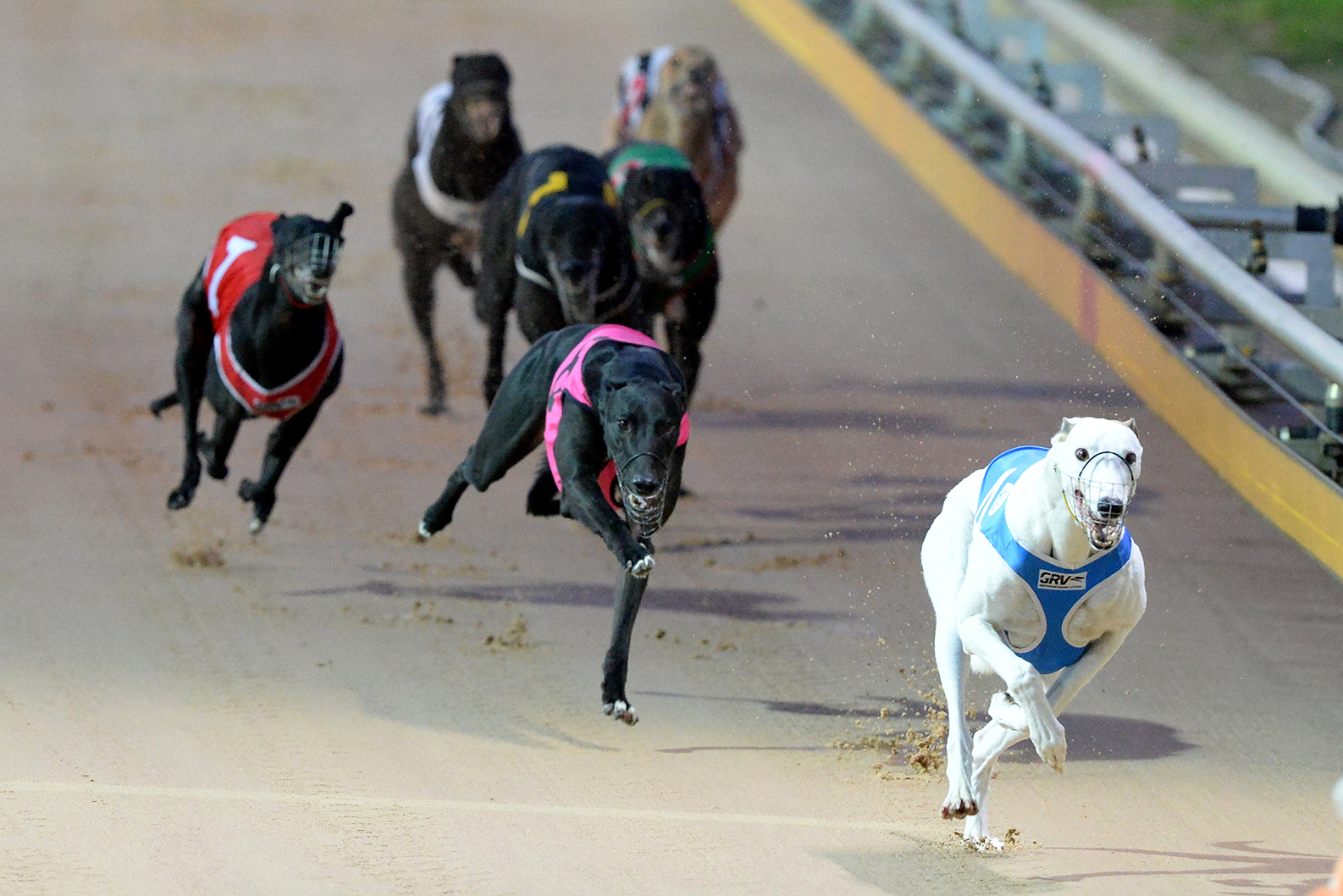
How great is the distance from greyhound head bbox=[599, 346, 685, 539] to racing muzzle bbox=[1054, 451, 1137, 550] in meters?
0.96

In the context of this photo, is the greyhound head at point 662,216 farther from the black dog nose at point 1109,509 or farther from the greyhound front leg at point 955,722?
the black dog nose at point 1109,509

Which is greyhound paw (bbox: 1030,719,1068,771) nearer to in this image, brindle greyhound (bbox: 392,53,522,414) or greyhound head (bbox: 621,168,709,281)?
greyhound head (bbox: 621,168,709,281)

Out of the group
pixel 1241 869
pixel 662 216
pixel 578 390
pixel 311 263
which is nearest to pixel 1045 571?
pixel 1241 869

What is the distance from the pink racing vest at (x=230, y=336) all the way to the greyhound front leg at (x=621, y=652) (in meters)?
1.51

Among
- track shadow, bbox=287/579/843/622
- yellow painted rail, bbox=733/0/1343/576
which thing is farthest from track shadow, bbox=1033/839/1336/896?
track shadow, bbox=287/579/843/622

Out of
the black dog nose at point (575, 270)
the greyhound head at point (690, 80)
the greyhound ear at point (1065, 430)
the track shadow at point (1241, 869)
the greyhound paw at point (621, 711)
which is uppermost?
the greyhound ear at point (1065, 430)

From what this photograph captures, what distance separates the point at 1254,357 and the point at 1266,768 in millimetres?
1857

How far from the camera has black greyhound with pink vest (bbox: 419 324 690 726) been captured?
4.27 metres

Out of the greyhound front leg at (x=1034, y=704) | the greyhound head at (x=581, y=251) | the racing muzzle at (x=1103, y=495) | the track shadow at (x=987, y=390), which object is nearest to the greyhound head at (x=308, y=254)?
the greyhound head at (x=581, y=251)

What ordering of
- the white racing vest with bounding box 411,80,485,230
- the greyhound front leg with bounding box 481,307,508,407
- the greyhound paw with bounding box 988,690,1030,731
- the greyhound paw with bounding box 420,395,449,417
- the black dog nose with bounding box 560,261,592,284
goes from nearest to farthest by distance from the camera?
the greyhound paw with bounding box 988,690,1030,731
the black dog nose with bounding box 560,261,592,284
the greyhound front leg with bounding box 481,307,508,407
the white racing vest with bounding box 411,80,485,230
the greyhound paw with bounding box 420,395,449,417

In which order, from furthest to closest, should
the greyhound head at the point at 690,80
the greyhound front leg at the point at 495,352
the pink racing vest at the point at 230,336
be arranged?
the greyhound head at the point at 690,80 → the greyhound front leg at the point at 495,352 → the pink racing vest at the point at 230,336

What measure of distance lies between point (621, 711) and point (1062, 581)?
1246mm

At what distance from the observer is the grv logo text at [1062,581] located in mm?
3820

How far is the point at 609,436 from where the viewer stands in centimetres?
432
